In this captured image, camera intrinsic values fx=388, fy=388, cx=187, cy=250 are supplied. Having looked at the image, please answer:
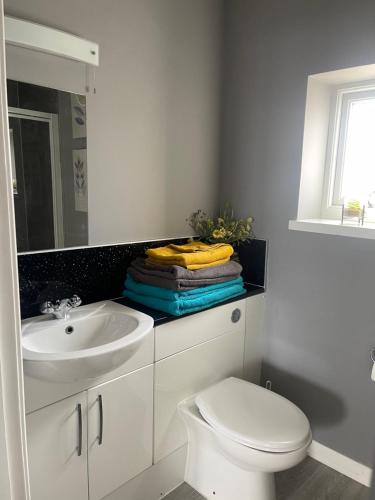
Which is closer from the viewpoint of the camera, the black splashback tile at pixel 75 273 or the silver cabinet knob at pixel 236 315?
the black splashback tile at pixel 75 273

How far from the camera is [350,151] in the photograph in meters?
1.86

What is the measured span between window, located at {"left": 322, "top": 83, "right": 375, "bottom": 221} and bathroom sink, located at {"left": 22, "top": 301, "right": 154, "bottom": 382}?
1.14m

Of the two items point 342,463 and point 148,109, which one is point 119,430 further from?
point 148,109

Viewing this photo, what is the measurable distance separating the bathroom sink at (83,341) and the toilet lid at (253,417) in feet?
1.53

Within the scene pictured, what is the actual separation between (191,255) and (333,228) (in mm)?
638

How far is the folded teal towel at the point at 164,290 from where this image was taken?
1533 millimetres

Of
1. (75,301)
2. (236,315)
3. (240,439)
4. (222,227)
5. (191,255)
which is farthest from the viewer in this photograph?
(222,227)

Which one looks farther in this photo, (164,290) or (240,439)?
(164,290)

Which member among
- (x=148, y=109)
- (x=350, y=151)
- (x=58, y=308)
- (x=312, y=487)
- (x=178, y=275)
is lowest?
(x=312, y=487)

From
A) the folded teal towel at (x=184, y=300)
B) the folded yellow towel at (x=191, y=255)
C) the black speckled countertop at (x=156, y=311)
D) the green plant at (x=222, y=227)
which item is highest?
the green plant at (x=222, y=227)

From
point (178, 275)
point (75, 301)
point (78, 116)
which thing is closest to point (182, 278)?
point (178, 275)

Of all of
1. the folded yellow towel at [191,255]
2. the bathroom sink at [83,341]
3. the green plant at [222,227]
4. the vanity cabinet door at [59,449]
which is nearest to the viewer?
the bathroom sink at [83,341]

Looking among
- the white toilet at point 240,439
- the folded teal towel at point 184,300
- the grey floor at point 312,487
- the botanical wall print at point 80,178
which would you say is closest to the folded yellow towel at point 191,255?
the folded teal towel at point 184,300

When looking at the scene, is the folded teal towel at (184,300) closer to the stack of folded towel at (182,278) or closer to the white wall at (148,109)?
the stack of folded towel at (182,278)
